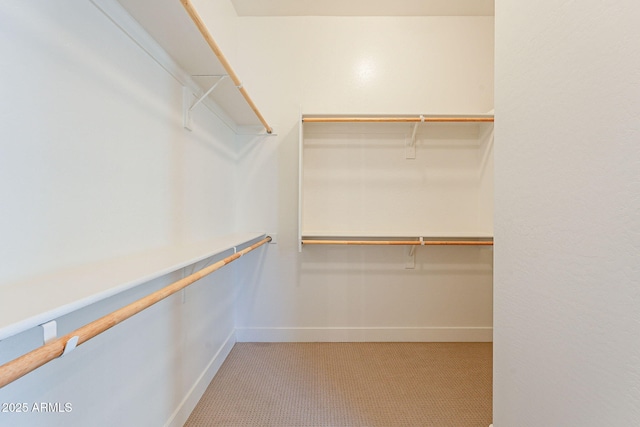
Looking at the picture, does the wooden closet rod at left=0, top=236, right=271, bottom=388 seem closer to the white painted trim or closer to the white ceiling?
the white painted trim

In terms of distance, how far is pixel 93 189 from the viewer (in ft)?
2.94

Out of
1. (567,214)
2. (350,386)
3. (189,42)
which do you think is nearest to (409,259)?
(350,386)

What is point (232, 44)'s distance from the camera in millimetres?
2225

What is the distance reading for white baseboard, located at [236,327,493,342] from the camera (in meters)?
2.37

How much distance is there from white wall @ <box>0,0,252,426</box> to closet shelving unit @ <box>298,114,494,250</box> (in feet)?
3.54

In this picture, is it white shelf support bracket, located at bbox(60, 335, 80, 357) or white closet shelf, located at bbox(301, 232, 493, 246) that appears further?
white closet shelf, located at bbox(301, 232, 493, 246)

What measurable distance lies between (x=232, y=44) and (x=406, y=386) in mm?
2602

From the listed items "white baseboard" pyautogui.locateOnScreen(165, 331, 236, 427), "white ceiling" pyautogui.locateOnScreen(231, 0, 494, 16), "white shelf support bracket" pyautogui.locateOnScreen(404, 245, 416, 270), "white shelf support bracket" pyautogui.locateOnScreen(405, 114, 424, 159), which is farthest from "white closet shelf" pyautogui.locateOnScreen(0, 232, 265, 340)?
"white ceiling" pyautogui.locateOnScreen(231, 0, 494, 16)

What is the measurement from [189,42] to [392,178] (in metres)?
1.68

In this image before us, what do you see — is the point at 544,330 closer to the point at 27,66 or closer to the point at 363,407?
the point at 363,407

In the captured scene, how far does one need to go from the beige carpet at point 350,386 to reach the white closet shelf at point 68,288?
1043mm

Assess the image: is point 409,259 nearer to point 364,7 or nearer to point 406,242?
point 406,242

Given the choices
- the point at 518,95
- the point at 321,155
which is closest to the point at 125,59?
the point at 518,95

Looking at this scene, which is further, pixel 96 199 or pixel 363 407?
pixel 363 407
